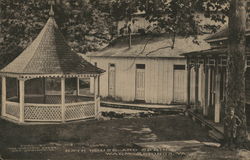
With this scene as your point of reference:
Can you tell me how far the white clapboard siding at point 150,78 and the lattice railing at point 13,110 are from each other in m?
7.63

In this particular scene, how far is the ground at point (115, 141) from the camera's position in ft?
43.5

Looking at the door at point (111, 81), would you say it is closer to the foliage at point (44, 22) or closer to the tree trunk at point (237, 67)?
the foliage at point (44, 22)

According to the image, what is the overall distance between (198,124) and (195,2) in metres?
6.36

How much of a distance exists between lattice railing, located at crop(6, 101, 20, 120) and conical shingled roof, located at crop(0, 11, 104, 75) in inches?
66.1

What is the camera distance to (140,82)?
3088cm

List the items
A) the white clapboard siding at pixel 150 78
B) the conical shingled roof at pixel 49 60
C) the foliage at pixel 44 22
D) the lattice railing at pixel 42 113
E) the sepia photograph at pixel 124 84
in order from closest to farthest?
the sepia photograph at pixel 124 84, the lattice railing at pixel 42 113, the conical shingled roof at pixel 49 60, the foliage at pixel 44 22, the white clapboard siding at pixel 150 78

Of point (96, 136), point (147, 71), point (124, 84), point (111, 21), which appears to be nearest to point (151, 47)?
point (147, 71)

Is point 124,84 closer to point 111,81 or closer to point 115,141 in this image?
point 111,81

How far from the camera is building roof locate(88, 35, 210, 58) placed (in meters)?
30.1

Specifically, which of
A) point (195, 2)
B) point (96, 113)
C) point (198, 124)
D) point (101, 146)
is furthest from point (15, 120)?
point (195, 2)

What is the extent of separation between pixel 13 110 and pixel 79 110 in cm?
335

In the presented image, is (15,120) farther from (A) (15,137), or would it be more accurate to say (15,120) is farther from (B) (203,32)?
(B) (203,32)

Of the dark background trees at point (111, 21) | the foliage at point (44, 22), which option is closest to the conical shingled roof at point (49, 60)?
the dark background trees at point (111, 21)

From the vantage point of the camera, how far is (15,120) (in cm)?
2136
